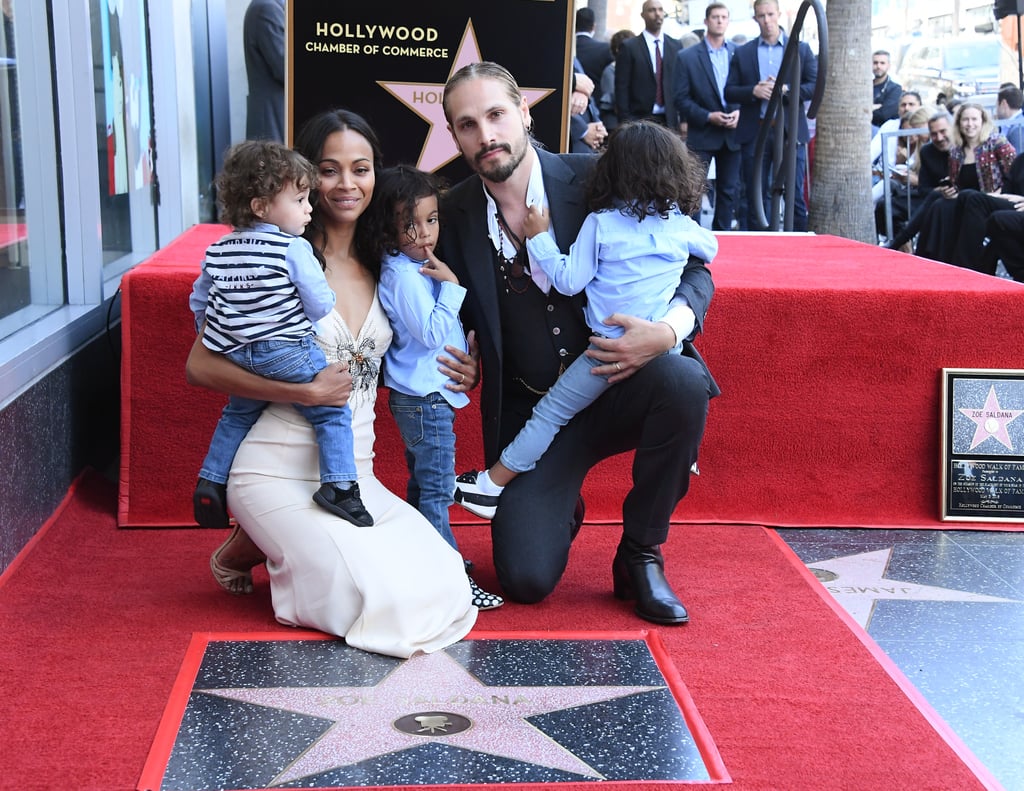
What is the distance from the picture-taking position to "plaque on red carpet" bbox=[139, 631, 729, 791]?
2232 mm

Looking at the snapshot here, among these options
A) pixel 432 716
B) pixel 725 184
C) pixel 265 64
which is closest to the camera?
pixel 432 716

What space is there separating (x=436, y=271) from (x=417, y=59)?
71.8 inches

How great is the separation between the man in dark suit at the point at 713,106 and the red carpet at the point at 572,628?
4.98 meters

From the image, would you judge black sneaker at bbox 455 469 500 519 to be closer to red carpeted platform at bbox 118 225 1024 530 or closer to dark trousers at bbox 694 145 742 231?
red carpeted platform at bbox 118 225 1024 530

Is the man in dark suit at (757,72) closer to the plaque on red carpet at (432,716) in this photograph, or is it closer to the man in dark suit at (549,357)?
the man in dark suit at (549,357)

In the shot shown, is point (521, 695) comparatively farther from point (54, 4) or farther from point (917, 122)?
point (917, 122)

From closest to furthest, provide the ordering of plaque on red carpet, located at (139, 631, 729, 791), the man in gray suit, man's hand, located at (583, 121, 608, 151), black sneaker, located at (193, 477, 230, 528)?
plaque on red carpet, located at (139, 631, 729, 791)
black sneaker, located at (193, 477, 230, 528)
the man in gray suit
man's hand, located at (583, 121, 608, 151)

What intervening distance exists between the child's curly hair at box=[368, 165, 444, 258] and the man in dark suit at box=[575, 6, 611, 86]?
21.9ft

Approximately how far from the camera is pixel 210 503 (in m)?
2.96

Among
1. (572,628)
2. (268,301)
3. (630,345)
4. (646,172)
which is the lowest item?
(572,628)

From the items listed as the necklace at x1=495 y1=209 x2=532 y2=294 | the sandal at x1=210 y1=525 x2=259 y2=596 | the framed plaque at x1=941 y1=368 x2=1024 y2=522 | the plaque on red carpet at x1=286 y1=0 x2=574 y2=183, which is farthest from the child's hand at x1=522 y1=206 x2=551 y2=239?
the plaque on red carpet at x1=286 y1=0 x2=574 y2=183

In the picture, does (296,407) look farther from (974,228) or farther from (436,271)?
(974,228)

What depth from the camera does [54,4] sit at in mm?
3928

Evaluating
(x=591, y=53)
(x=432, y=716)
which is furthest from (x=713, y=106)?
(x=432, y=716)
